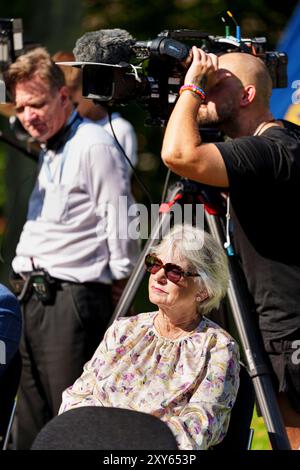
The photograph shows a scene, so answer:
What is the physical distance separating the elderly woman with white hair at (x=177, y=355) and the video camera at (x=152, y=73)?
1.90 ft

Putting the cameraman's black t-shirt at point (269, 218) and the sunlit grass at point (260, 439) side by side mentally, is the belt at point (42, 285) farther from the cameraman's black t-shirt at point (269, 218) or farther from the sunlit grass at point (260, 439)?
the sunlit grass at point (260, 439)

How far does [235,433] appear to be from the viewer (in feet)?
10.9

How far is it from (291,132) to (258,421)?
7.85 ft

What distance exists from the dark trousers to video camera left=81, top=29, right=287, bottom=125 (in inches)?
38.2

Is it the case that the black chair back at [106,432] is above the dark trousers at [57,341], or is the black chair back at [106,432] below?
above

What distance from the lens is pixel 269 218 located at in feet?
12.3

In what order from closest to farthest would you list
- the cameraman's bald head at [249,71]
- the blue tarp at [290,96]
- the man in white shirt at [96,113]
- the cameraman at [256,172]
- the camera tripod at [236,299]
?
1. the cameraman at [256,172]
2. the camera tripod at [236,299]
3. the cameraman's bald head at [249,71]
4. the man in white shirt at [96,113]
5. the blue tarp at [290,96]

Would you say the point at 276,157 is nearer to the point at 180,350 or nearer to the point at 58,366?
the point at 180,350

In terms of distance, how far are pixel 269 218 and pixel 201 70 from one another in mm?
603

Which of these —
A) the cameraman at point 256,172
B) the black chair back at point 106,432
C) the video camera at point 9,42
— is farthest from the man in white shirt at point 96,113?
the black chair back at point 106,432

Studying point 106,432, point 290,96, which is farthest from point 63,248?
point 290,96

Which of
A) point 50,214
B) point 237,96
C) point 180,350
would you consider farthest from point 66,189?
point 180,350

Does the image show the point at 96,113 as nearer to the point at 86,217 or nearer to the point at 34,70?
the point at 34,70

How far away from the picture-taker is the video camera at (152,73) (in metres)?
3.76
